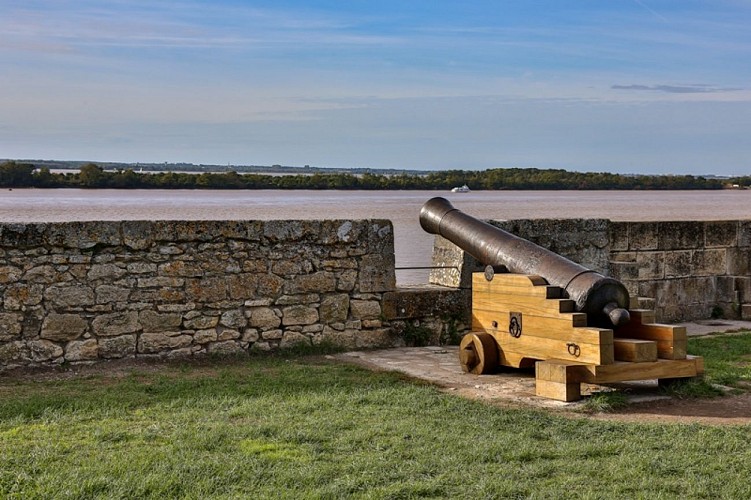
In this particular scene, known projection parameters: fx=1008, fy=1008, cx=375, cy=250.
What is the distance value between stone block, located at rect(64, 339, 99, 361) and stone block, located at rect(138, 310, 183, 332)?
407 millimetres

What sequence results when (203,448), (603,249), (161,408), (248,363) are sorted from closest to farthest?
(203,448) → (161,408) → (248,363) → (603,249)

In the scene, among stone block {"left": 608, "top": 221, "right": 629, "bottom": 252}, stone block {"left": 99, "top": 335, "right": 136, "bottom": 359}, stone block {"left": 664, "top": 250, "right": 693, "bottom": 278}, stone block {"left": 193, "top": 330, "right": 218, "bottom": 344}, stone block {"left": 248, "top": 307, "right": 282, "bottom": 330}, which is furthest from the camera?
stone block {"left": 664, "top": 250, "right": 693, "bottom": 278}

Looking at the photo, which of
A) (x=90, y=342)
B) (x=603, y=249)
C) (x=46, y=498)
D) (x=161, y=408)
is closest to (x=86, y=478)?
(x=46, y=498)

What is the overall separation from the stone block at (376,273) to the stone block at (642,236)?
333 cm

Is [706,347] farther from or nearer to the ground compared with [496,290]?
nearer to the ground

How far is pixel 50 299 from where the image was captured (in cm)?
768

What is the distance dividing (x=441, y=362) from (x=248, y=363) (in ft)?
5.09

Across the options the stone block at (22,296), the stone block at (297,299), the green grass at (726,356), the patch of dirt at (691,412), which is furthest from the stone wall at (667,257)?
the stone block at (22,296)

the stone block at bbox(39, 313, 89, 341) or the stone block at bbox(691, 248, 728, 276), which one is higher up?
the stone block at bbox(691, 248, 728, 276)

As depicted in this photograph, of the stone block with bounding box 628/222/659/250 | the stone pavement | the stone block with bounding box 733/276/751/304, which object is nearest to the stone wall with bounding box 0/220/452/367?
the stone pavement

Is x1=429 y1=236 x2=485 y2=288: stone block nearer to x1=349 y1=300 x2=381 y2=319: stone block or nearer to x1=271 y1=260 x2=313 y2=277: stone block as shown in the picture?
x1=349 y1=300 x2=381 y2=319: stone block

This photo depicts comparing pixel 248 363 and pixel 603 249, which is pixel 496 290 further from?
pixel 603 249

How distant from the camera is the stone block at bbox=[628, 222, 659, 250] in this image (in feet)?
36.1

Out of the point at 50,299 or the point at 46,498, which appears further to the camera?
the point at 50,299
